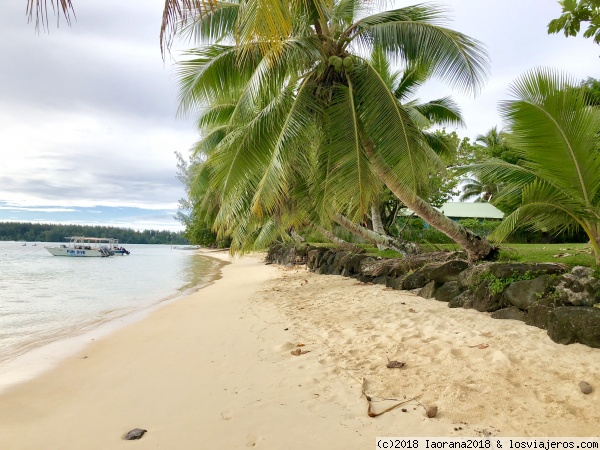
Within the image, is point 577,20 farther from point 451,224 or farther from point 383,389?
point 383,389

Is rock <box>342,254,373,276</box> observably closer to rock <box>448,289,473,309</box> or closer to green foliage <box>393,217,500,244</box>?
rock <box>448,289,473,309</box>

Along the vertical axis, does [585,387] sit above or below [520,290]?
below

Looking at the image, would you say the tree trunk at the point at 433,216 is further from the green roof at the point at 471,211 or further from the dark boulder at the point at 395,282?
the green roof at the point at 471,211

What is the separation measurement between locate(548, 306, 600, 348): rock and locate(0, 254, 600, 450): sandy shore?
0.10 metres

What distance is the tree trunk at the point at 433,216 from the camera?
7.00 meters

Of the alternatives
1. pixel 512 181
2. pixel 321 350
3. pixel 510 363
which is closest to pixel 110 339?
pixel 321 350

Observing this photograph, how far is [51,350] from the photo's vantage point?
6.23 metres

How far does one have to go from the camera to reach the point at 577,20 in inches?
168

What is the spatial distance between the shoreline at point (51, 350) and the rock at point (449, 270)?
20.2ft

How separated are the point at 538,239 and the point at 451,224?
16296mm

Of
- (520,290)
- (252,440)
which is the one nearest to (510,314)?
(520,290)

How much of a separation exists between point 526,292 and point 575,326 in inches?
38.2

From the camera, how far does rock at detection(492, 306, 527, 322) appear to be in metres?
4.68

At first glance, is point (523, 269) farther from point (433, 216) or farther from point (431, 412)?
point (431, 412)
